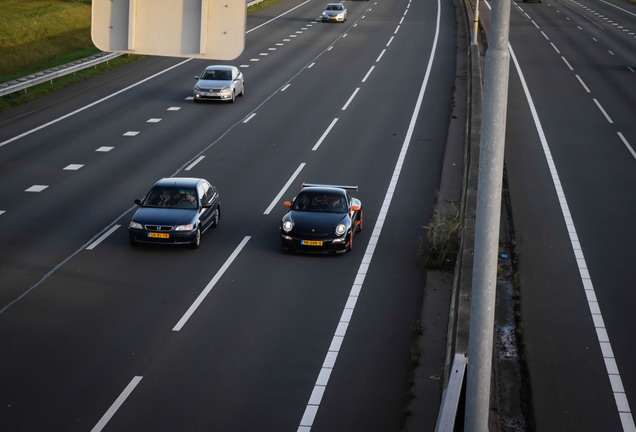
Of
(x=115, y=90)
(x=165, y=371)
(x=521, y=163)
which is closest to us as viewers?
(x=165, y=371)

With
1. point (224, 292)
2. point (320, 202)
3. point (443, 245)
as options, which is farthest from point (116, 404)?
point (320, 202)

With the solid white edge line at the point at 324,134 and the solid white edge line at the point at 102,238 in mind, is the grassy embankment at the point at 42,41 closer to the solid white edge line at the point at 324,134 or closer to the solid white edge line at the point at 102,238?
the solid white edge line at the point at 324,134

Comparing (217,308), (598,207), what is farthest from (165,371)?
(598,207)

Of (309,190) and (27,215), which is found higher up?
(309,190)

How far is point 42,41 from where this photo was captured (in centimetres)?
5200

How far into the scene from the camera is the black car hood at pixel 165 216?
20938 mm

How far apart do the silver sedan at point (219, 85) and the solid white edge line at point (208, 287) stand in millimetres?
16976

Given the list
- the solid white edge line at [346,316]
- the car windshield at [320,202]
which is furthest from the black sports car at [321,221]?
the solid white edge line at [346,316]

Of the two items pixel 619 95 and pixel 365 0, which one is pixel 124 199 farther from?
pixel 365 0

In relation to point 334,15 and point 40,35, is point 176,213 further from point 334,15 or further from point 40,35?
point 334,15

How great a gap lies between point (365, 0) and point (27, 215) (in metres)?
62.3

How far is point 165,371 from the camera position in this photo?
14797mm

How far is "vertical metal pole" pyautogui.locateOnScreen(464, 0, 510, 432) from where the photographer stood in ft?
30.1

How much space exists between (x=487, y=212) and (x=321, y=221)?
471 inches
